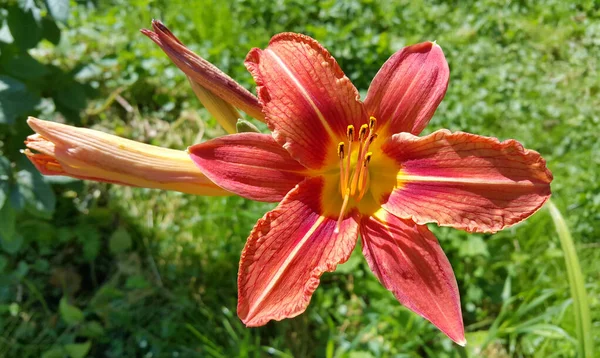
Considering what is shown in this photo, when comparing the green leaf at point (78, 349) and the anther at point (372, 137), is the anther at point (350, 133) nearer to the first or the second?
the anther at point (372, 137)

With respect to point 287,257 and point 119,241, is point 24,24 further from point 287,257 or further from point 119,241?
point 287,257

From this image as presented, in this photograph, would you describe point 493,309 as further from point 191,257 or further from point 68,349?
point 68,349

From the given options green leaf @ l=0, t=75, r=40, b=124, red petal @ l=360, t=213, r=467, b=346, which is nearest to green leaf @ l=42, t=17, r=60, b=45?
green leaf @ l=0, t=75, r=40, b=124

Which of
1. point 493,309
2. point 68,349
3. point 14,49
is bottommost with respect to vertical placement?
point 68,349

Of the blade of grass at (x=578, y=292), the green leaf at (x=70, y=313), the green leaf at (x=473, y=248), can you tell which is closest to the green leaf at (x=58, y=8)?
the green leaf at (x=70, y=313)

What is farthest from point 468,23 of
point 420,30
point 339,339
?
point 339,339

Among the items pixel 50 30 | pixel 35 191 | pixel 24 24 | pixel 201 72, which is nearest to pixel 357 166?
→ pixel 201 72
